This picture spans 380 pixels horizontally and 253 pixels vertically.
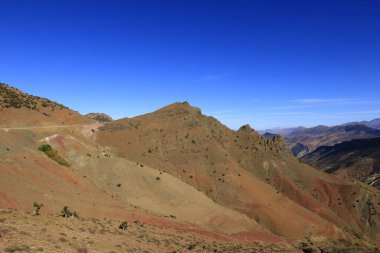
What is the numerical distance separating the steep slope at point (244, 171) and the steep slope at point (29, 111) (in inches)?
307

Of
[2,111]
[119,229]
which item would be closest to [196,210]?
[119,229]

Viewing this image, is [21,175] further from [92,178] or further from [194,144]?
Result: [194,144]

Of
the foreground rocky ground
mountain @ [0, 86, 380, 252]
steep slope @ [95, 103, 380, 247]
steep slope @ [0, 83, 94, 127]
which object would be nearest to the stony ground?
the foreground rocky ground

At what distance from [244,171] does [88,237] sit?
59.9 metres

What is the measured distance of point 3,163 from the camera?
36938 millimetres

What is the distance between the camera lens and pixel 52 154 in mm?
48125

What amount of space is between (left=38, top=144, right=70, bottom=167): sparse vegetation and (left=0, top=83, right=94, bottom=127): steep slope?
11.3 m

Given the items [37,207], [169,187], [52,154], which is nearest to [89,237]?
[37,207]

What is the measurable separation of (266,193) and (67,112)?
44.2 m

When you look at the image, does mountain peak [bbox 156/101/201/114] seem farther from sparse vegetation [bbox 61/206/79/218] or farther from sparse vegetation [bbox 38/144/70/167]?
sparse vegetation [bbox 61/206/79/218]

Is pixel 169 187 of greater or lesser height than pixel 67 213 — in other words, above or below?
below

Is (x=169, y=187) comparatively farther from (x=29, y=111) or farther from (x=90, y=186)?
(x=29, y=111)

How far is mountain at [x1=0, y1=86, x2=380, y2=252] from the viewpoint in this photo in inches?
1260

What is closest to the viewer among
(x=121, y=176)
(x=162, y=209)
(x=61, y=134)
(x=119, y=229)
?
(x=119, y=229)
